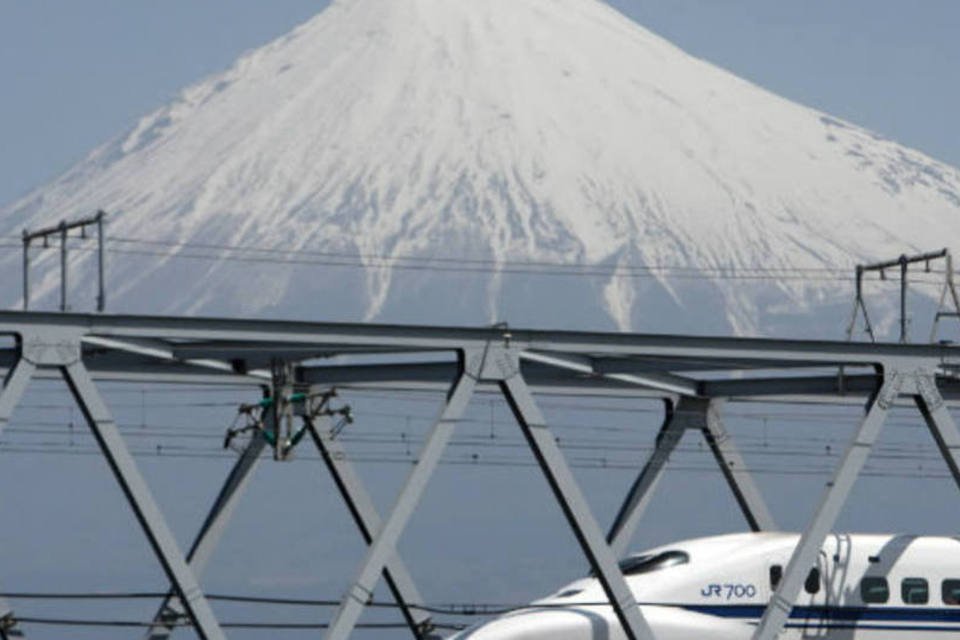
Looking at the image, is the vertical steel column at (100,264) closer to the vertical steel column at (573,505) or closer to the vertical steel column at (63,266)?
the vertical steel column at (63,266)

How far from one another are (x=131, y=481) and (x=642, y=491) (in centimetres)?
1902

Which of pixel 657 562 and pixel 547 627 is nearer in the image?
pixel 547 627

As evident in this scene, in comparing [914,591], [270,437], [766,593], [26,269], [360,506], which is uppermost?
[914,591]

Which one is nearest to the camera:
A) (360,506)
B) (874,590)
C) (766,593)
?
(766,593)

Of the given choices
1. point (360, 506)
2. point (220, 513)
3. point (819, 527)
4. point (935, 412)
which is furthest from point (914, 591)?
point (220, 513)

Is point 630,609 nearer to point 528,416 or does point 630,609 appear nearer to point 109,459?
point 528,416

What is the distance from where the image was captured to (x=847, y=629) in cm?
7719

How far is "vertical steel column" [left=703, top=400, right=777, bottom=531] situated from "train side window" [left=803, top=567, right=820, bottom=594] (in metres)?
3.14

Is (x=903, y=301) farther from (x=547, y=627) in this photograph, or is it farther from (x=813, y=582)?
(x=547, y=627)

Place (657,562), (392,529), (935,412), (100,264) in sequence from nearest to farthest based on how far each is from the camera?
(392,529) < (100,264) < (935,412) < (657,562)

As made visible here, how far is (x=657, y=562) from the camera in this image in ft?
249

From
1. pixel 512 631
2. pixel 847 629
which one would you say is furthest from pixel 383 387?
pixel 847 629

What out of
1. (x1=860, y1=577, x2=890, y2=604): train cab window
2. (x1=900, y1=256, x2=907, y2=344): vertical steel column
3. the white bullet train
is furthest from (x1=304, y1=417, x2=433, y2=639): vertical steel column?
(x1=900, y1=256, x2=907, y2=344): vertical steel column

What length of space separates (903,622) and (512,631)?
11526mm
